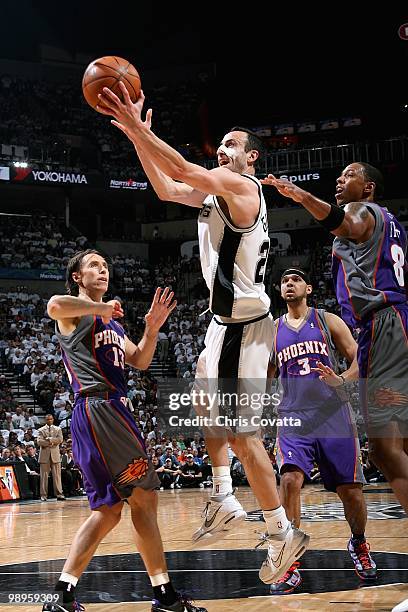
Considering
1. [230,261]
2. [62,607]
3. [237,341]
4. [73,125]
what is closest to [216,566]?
[62,607]

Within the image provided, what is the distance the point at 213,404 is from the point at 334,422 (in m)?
1.86

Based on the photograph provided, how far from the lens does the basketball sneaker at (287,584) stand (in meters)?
5.20

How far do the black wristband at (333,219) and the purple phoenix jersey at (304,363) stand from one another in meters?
2.01

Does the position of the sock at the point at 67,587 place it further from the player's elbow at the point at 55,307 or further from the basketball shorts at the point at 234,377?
the player's elbow at the point at 55,307

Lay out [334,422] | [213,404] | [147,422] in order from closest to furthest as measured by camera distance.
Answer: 1. [213,404]
2. [334,422]
3. [147,422]

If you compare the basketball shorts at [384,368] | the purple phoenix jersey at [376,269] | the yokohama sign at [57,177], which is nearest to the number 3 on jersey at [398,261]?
the purple phoenix jersey at [376,269]

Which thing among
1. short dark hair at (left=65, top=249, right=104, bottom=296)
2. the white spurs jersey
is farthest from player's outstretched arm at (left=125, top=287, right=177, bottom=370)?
the white spurs jersey

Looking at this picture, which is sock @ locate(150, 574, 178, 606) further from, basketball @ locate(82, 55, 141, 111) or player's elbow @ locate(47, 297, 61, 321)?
basketball @ locate(82, 55, 141, 111)

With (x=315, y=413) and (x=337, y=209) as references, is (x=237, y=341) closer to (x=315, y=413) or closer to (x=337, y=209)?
(x=337, y=209)

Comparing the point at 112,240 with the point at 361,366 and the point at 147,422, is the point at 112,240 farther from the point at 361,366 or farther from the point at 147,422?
the point at 361,366

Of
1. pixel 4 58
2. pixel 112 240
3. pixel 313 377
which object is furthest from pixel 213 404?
pixel 4 58

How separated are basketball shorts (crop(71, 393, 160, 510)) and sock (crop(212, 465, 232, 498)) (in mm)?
345

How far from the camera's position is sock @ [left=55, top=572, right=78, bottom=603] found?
4352 mm

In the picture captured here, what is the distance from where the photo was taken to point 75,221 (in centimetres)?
3112
